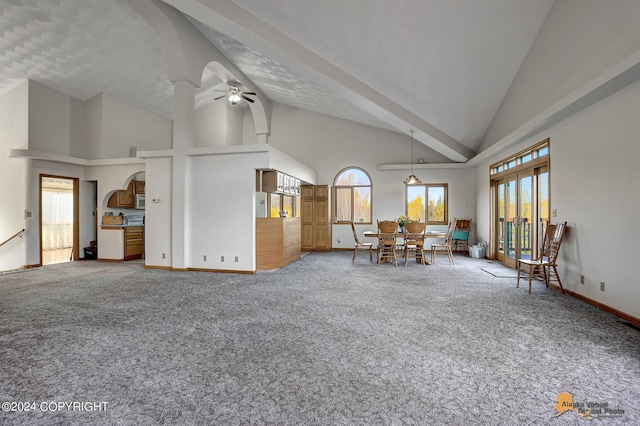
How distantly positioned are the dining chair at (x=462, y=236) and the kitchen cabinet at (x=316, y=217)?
3.89 metres

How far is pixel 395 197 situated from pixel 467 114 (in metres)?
3.46

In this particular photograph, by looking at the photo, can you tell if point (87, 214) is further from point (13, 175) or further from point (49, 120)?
point (49, 120)

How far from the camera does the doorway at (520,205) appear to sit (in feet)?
18.6

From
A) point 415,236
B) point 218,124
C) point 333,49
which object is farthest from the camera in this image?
point 218,124

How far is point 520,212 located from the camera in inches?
257

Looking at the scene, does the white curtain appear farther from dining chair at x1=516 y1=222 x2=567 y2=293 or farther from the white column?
dining chair at x1=516 y1=222 x2=567 y2=293

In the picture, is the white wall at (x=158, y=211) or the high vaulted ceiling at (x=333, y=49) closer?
the high vaulted ceiling at (x=333, y=49)

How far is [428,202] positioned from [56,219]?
1162 centimetres

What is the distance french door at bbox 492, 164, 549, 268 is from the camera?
18.8 ft

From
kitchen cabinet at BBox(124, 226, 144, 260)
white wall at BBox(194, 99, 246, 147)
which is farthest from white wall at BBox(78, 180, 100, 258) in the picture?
white wall at BBox(194, 99, 246, 147)

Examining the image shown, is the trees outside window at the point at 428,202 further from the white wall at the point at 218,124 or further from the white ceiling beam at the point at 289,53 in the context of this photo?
the white wall at the point at 218,124

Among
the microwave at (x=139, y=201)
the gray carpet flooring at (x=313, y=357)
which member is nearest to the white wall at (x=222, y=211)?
the gray carpet flooring at (x=313, y=357)

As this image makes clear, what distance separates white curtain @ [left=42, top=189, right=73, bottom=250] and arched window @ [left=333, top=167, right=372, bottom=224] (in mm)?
8546

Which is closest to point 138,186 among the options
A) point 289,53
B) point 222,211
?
point 222,211
